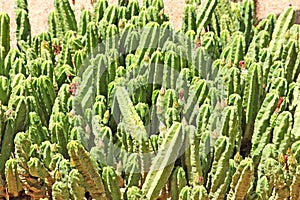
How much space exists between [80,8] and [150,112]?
6.97 ft

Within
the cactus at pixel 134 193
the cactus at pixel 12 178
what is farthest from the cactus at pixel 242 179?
the cactus at pixel 12 178

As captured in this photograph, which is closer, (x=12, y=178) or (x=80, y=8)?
(x=12, y=178)

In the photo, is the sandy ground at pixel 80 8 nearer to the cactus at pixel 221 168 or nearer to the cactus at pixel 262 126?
the cactus at pixel 262 126

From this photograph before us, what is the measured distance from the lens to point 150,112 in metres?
3.44

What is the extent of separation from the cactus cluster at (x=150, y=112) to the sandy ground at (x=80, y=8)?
0.98 m

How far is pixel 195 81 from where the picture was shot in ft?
11.4

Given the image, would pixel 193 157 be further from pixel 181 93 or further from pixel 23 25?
pixel 23 25

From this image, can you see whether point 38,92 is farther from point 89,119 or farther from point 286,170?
point 286,170

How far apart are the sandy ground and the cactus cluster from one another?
98cm

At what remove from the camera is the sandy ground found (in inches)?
204

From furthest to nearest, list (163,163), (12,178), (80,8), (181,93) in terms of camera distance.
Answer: (80,8) → (181,93) → (12,178) → (163,163)

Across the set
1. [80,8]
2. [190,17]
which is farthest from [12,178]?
[80,8]

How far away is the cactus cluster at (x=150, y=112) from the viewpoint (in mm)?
3090

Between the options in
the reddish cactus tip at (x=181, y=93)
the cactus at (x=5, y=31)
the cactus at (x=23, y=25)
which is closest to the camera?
the reddish cactus tip at (x=181, y=93)
